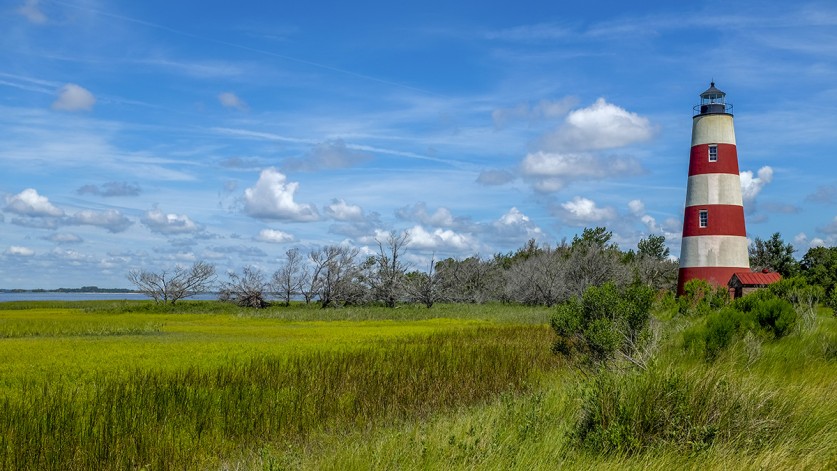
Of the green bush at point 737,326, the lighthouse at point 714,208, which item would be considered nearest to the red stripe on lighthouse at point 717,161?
the lighthouse at point 714,208

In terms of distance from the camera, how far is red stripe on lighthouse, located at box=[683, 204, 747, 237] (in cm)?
3192

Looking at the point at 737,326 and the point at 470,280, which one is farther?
the point at 470,280

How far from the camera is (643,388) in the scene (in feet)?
26.6

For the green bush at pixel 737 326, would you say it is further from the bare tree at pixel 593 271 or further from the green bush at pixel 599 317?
the bare tree at pixel 593 271

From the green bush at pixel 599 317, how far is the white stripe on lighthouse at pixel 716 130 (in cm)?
1611

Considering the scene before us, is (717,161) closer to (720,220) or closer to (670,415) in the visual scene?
(720,220)

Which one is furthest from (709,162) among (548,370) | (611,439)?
(611,439)

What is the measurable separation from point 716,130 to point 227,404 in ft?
92.7

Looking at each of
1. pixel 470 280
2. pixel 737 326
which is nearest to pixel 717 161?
pixel 737 326

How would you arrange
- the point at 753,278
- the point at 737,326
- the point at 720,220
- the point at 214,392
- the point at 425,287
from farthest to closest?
the point at 425,287 → the point at 753,278 → the point at 720,220 → the point at 737,326 → the point at 214,392

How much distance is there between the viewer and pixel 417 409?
12398 mm

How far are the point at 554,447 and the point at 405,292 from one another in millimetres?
46631

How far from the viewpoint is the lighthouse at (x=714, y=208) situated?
32.0m

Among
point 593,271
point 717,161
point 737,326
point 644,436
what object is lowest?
point 644,436
